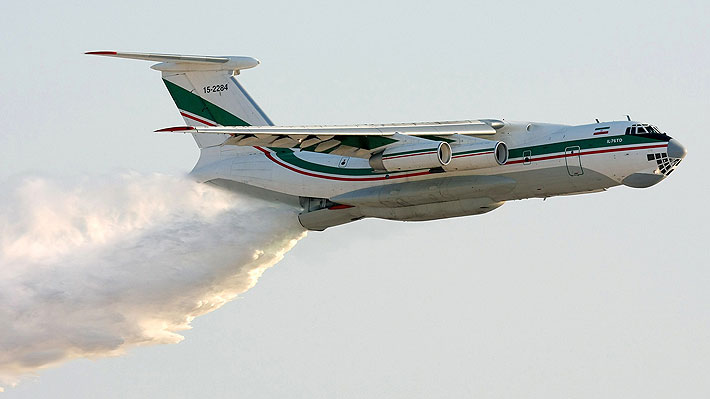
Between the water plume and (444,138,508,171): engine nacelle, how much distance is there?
3194 millimetres

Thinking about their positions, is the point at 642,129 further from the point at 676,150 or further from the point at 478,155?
the point at 478,155

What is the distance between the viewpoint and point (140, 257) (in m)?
34.6

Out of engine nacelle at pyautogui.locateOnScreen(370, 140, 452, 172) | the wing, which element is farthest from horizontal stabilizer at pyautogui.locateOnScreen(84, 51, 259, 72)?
engine nacelle at pyautogui.locateOnScreen(370, 140, 452, 172)

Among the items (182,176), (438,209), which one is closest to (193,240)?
(182,176)

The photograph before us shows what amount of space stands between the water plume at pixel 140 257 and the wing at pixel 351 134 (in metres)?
2.19

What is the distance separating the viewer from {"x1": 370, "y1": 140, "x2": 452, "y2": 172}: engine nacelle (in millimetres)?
31812

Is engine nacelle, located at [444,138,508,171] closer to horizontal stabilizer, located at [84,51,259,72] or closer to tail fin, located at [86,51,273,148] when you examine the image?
tail fin, located at [86,51,273,148]

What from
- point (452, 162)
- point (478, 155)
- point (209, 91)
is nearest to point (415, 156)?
point (452, 162)

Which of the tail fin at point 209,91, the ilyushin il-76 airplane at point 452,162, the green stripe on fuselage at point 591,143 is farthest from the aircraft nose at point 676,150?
the tail fin at point 209,91

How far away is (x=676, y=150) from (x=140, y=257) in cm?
791

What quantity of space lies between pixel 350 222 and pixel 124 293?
337 cm

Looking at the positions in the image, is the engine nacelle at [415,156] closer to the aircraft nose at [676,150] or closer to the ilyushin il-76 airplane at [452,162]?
the ilyushin il-76 airplane at [452,162]

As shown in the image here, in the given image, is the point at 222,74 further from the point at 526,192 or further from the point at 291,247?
the point at 526,192

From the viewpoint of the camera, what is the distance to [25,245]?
113 ft
